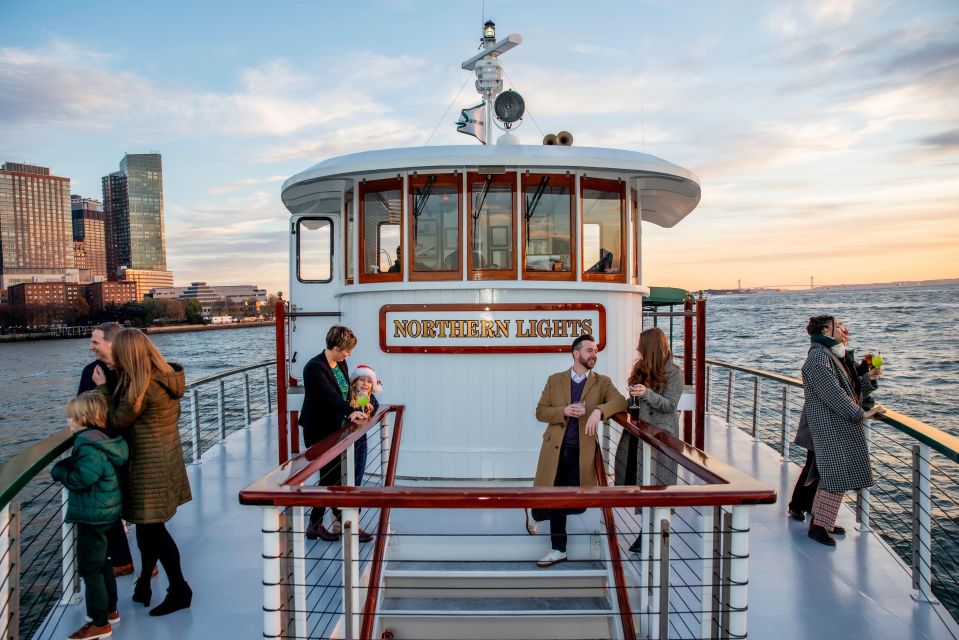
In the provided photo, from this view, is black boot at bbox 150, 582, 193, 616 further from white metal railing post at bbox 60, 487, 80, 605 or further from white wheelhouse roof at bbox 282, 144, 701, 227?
white wheelhouse roof at bbox 282, 144, 701, 227

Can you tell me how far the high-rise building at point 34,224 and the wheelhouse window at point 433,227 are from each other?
19442cm

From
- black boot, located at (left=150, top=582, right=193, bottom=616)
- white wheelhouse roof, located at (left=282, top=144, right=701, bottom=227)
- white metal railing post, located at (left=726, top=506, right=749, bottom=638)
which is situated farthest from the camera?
white wheelhouse roof, located at (left=282, top=144, right=701, bottom=227)

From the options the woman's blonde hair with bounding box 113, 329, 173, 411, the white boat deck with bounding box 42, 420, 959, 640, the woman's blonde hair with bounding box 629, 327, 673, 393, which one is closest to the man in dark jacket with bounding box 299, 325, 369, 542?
the white boat deck with bounding box 42, 420, 959, 640

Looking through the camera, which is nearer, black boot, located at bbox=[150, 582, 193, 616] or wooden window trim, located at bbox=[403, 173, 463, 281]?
black boot, located at bbox=[150, 582, 193, 616]

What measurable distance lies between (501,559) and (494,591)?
39 centimetres

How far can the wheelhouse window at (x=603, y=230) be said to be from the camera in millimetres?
6238

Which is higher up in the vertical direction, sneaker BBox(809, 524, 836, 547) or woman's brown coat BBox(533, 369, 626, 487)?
woman's brown coat BBox(533, 369, 626, 487)

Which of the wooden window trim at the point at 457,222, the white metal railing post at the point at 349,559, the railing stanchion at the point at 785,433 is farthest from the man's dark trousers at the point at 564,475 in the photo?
the railing stanchion at the point at 785,433

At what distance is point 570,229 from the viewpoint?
20.1ft

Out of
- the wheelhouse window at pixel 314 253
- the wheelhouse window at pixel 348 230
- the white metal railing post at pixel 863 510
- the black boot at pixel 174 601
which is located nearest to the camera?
the black boot at pixel 174 601

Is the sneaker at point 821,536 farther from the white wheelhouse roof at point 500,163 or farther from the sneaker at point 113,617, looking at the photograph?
the sneaker at point 113,617

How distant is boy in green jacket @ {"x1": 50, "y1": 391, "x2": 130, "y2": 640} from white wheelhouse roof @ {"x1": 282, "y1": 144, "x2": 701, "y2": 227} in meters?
3.29

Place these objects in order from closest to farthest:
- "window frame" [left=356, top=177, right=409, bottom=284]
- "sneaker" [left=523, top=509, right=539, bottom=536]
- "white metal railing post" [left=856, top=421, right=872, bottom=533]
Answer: "sneaker" [left=523, top=509, right=539, bottom=536] → "white metal railing post" [left=856, top=421, right=872, bottom=533] → "window frame" [left=356, top=177, right=409, bottom=284]

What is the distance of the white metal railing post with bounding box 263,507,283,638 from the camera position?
250cm
